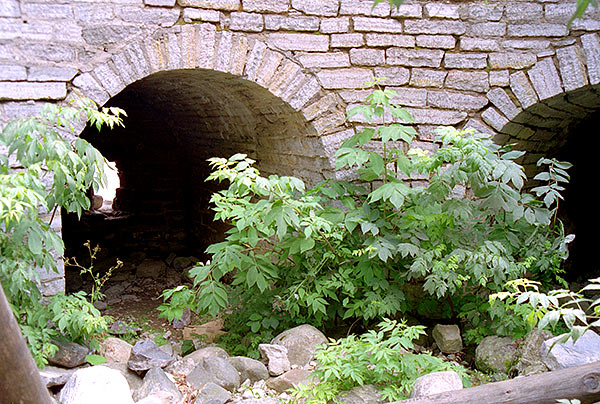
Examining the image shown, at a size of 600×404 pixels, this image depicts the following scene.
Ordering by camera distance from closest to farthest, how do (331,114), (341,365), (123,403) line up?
(123,403) < (341,365) < (331,114)

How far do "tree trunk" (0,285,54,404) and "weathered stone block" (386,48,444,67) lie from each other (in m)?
3.26

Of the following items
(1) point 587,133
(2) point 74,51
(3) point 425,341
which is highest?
(2) point 74,51

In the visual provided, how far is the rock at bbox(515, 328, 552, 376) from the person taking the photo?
3215 mm

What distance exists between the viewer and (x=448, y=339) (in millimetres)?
3855

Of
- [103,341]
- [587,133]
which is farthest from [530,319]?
[587,133]

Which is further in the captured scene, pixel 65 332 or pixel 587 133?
pixel 587 133

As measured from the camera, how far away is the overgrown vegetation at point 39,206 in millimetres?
2826

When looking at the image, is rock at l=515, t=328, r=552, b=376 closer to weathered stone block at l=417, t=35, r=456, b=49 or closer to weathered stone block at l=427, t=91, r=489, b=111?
weathered stone block at l=427, t=91, r=489, b=111

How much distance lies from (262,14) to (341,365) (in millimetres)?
2500

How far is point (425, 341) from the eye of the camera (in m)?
4.06

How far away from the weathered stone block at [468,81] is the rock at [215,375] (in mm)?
2755

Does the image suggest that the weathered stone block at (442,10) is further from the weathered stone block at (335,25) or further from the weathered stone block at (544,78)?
the weathered stone block at (544,78)

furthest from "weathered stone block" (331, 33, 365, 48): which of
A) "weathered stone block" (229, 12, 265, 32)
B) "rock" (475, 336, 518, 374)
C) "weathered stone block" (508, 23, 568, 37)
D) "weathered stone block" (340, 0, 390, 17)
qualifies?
"rock" (475, 336, 518, 374)

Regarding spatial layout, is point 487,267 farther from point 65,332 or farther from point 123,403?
point 65,332
